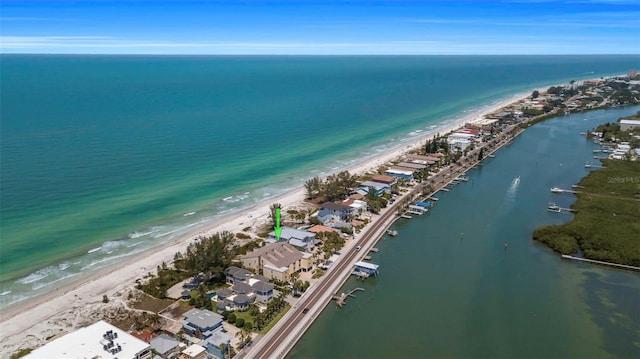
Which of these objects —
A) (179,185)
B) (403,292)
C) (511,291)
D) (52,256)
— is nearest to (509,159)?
(511,291)

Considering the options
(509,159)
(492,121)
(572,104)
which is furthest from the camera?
(572,104)

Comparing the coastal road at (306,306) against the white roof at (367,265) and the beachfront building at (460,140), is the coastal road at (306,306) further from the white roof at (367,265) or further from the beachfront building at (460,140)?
the beachfront building at (460,140)

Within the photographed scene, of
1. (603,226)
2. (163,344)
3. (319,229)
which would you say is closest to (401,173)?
(319,229)

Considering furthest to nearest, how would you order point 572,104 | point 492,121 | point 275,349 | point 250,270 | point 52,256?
1. point 572,104
2. point 492,121
3. point 52,256
4. point 250,270
5. point 275,349

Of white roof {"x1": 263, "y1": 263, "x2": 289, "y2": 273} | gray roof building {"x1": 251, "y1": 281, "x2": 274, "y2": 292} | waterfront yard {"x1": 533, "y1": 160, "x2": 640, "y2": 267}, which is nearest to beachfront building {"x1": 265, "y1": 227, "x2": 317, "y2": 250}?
white roof {"x1": 263, "y1": 263, "x2": 289, "y2": 273}

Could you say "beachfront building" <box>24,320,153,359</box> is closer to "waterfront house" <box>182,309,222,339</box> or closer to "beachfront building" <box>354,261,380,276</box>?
"waterfront house" <box>182,309,222,339</box>

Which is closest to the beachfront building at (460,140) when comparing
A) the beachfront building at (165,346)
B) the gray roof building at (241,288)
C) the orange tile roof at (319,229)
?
the orange tile roof at (319,229)

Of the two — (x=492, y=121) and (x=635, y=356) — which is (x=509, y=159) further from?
(x=635, y=356)
